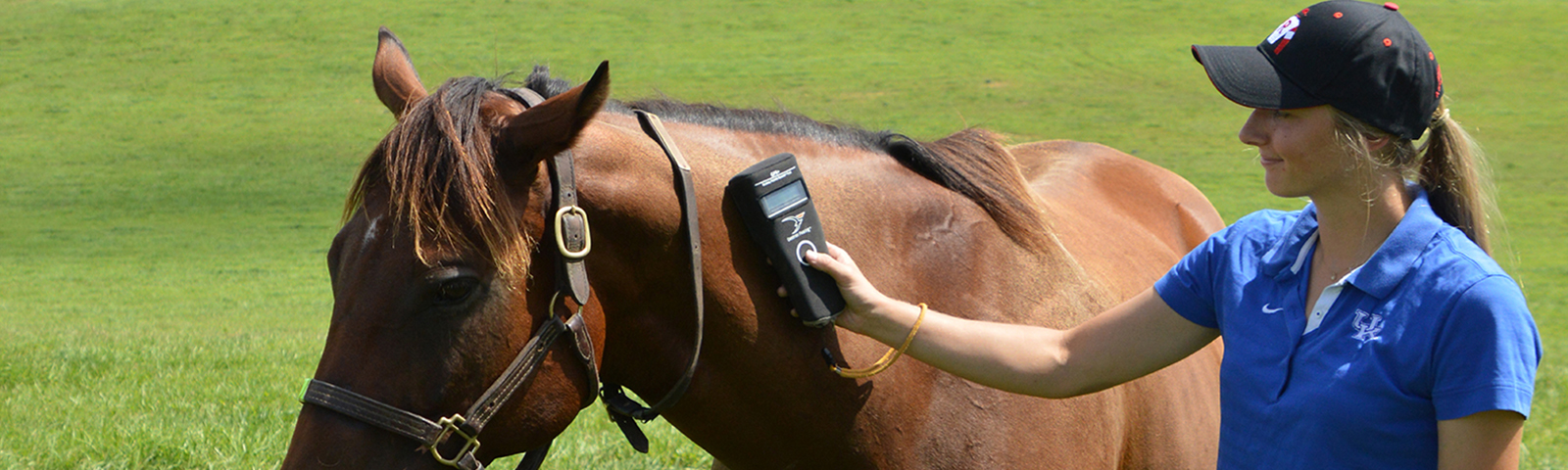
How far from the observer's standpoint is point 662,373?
2.21m

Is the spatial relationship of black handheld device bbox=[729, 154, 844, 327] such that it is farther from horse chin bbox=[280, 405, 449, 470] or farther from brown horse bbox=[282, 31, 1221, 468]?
horse chin bbox=[280, 405, 449, 470]

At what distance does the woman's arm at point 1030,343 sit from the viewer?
7.24 ft

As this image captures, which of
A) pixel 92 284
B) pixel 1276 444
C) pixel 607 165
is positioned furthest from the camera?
pixel 92 284

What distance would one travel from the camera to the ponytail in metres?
1.79

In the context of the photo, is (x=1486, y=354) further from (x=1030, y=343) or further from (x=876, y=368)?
(x=876, y=368)

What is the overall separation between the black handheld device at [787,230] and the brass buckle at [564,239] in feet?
1.09

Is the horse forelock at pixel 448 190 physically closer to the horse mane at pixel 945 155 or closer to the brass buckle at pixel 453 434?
the brass buckle at pixel 453 434

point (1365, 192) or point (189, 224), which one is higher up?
point (1365, 192)

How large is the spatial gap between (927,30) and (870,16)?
2.55 m

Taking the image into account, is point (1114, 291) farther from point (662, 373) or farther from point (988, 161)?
point (662, 373)

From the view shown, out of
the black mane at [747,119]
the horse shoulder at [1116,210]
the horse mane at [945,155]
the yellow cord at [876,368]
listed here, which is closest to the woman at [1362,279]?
the yellow cord at [876,368]

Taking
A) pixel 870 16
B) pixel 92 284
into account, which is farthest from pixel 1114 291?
pixel 870 16

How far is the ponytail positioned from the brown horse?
0.92 m

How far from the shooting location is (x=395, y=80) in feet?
7.80
